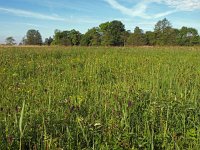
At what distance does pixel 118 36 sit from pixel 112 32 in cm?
259

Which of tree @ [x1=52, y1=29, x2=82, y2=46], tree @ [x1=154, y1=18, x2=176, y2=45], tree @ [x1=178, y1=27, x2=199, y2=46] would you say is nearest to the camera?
tree @ [x1=154, y1=18, x2=176, y2=45]

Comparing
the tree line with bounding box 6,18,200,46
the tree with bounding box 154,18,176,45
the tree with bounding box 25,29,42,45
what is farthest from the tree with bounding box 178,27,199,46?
the tree with bounding box 25,29,42,45

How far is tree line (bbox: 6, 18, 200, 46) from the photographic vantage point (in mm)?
81062

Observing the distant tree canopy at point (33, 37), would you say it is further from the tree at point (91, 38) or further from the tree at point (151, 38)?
the tree at point (151, 38)

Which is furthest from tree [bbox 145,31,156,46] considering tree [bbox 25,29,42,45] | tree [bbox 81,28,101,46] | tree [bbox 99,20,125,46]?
tree [bbox 25,29,42,45]

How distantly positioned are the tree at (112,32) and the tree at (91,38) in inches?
74.7

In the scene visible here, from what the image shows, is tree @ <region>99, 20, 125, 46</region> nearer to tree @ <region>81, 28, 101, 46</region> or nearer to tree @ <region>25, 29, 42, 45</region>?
tree @ <region>81, 28, 101, 46</region>

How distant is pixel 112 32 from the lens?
3954 inches

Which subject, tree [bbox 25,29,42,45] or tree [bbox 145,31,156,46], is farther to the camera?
tree [bbox 25,29,42,45]

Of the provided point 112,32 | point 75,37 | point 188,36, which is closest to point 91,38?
point 75,37

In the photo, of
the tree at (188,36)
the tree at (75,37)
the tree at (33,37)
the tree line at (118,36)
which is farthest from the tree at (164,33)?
the tree at (33,37)

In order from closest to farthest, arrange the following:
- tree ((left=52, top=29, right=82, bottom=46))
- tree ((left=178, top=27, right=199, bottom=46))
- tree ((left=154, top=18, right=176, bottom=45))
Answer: tree ((left=154, top=18, right=176, bottom=45)) < tree ((left=178, top=27, right=199, bottom=46)) < tree ((left=52, top=29, right=82, bottom=46))

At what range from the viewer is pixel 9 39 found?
104m

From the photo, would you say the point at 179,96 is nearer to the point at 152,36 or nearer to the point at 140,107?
the point at 140,107
